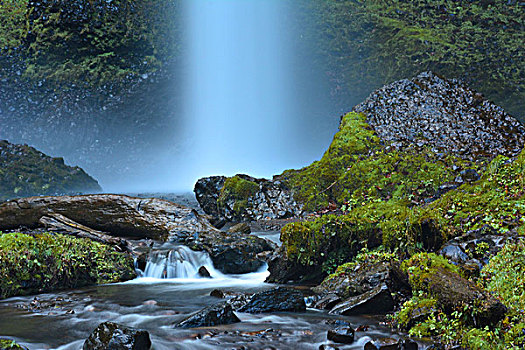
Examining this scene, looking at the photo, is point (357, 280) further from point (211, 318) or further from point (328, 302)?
point (211, 318)

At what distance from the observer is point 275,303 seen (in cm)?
490

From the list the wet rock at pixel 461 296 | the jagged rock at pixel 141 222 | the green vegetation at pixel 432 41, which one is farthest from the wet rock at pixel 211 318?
the green vegetation at pixel 432 41

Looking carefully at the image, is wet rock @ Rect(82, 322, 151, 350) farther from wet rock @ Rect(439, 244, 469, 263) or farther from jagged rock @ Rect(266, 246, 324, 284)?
wet rock @ Rect(439, 244, 469, 263)

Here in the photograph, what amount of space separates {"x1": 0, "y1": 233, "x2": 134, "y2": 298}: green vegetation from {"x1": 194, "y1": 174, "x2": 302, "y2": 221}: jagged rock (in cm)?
690

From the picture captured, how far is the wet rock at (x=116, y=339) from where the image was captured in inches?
130

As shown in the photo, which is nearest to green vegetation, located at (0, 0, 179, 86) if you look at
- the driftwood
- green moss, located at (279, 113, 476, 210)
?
green moss, located at (279, 113, 476, 210)

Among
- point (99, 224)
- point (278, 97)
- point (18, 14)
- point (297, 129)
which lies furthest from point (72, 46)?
point (99, 224)

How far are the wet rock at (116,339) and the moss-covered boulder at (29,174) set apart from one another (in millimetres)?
23132

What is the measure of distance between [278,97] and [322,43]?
461 inches

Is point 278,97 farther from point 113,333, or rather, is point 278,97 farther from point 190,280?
point 113,333

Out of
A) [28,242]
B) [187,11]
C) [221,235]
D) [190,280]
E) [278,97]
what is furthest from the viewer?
[278,97]

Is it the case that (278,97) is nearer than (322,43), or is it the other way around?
(322,43)

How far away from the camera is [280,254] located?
640cm

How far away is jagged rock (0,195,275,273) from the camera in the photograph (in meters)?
Result: 7.89
